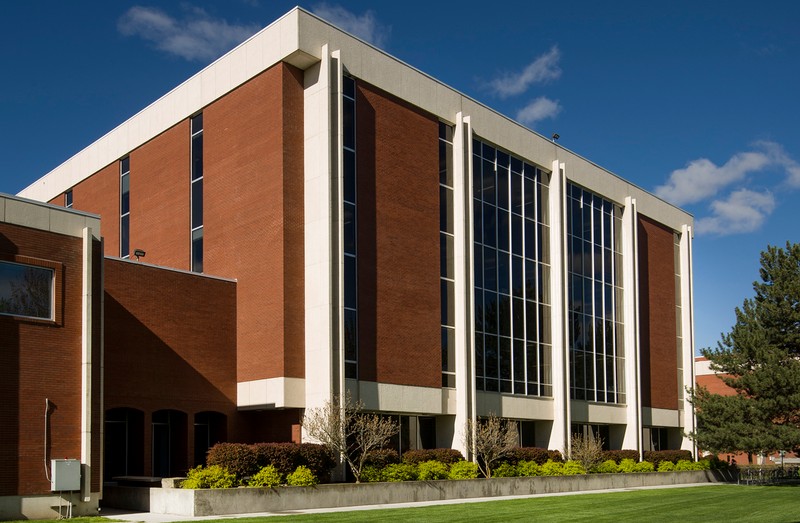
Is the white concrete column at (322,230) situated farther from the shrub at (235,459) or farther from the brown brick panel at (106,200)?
the brown brick panel at (106,200)

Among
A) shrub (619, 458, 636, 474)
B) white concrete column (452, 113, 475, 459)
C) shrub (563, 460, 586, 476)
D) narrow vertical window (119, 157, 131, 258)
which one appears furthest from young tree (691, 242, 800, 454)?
narrow vertical window (119, 157, 131, 258)

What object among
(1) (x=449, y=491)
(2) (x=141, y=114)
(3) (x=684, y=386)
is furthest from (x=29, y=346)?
(3) (x=684, y=386)

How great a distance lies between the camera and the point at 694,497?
34219mm

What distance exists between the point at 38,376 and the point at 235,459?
19.9 ft

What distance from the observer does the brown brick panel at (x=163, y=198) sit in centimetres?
3769

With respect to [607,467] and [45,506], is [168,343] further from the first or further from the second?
[607,467]

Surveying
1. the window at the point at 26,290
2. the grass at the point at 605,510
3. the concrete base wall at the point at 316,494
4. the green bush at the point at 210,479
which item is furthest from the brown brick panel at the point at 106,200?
the grass at the point at 605,510

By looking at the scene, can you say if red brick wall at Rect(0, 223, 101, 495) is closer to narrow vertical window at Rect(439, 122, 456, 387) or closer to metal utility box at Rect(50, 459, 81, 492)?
metal utility box at Rect(50, 459, 81, 492)

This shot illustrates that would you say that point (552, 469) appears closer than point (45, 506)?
No

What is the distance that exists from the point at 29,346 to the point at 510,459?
2128 cm

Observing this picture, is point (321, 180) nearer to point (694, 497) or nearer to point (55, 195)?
point (694, 497)

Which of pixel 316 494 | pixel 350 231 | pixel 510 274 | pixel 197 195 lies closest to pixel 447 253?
pixel 510 274

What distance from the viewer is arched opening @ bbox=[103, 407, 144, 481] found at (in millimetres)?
30750

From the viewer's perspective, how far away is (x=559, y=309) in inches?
1756
